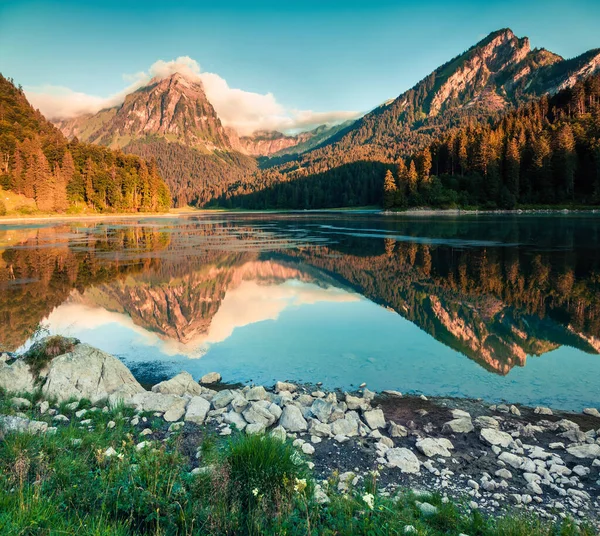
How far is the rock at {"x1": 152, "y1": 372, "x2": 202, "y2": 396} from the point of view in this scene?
10328mm

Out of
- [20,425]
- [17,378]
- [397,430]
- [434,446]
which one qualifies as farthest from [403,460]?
[17,378]

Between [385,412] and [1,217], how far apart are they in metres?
114

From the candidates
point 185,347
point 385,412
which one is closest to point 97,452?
point 385,412

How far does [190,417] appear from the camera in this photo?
8.65 metres

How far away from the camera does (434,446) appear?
749cm

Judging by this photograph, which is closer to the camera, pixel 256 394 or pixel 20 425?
pixel 20 425

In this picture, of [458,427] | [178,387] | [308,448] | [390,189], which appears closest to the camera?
[308,448]

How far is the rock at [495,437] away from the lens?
25.3 feet

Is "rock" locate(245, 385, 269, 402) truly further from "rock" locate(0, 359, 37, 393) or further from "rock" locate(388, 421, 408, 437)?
"rock" locate(0, 359, 37, 393)

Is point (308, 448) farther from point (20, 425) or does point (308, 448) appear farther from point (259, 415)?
point (20, 425)

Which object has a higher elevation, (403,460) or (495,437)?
(403,460)

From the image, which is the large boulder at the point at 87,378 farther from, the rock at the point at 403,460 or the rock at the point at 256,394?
the rock at the point at 403,460

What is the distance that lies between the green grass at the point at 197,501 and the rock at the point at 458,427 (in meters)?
2.76

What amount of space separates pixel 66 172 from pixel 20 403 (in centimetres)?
13447
